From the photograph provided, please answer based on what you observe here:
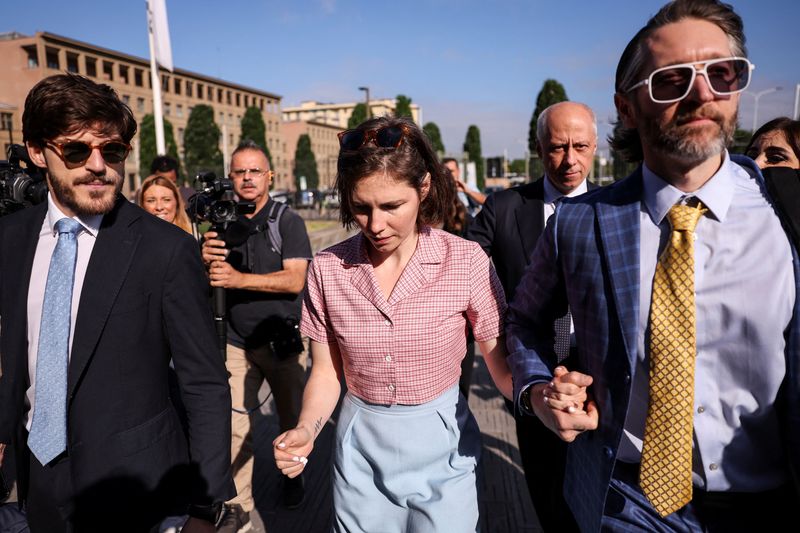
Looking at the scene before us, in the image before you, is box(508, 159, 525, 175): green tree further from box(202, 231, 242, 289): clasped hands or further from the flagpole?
box(202, 231, 242, 289): clasped hands

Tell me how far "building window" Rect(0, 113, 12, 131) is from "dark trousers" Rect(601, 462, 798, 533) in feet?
190

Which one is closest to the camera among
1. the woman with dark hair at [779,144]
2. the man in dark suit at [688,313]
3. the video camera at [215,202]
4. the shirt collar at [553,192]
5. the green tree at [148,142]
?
the man in dark suit at [688,313]

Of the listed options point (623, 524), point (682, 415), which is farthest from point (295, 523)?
point (682, 415)

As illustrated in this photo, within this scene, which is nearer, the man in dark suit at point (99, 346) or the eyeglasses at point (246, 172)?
the man in dark suit at point (99, 346)

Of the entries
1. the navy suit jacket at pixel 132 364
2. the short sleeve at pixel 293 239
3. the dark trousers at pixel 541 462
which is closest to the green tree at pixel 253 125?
the short sleeve at pixel 293 239

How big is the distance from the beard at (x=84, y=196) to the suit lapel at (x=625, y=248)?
5.22 ft

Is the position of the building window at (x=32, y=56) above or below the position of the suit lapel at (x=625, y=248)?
above

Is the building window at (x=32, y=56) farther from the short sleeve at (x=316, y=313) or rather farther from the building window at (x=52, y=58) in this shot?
the short sleeve at (x=316, y=313)

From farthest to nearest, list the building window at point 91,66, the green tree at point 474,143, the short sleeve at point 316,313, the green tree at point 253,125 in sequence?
the green tree at point 474,143
the green tree at point 253,125
the building window at point 91,66
the short sleeve at point 316,313

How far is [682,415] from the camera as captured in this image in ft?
4.66

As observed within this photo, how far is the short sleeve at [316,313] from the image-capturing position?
6.68ft

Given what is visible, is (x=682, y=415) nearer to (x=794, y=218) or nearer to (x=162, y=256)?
(x=794, y=218)

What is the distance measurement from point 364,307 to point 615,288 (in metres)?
0.83

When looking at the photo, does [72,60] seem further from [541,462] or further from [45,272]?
[541,462]
